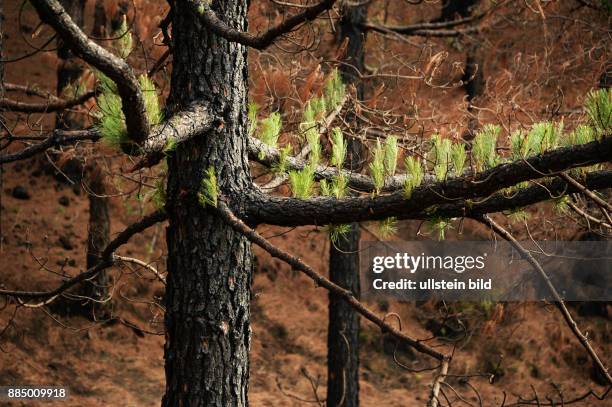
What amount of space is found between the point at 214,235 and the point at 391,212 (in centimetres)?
84

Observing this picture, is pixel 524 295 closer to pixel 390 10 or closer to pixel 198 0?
pixel 390 10

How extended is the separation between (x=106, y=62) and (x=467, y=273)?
9.41 m

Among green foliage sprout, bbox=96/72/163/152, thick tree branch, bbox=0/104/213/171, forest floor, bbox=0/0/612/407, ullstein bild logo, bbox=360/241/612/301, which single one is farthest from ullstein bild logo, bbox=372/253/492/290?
green foliage sprout, bbox=96/72/163/152

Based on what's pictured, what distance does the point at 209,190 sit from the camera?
3.38 m

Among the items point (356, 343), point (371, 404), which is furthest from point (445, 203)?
point (371, 404)

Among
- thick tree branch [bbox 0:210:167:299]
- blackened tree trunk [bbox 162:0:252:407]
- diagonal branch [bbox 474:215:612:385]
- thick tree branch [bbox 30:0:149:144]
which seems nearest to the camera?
thick tree branch [bbox 30:0:149:144]

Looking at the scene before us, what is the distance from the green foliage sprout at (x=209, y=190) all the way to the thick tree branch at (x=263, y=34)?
635 millimetres

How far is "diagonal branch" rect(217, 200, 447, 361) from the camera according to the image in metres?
2.93

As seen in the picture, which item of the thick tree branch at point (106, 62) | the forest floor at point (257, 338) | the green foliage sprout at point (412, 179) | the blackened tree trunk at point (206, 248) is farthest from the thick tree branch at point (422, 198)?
the forest floor at point (257, 338)

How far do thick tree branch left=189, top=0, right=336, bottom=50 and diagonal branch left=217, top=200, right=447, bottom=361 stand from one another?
2.49 feet

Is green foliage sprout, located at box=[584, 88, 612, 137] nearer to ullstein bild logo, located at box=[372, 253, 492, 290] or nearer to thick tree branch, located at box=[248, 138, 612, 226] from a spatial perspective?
thick tree branch, located at box=[248, 138, 612, 226]

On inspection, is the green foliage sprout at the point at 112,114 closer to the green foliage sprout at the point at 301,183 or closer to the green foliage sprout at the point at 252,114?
the green foliage sprout at the point at 301,183

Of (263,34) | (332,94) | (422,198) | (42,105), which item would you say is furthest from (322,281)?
(332,94)

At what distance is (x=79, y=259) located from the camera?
35.9 ft
